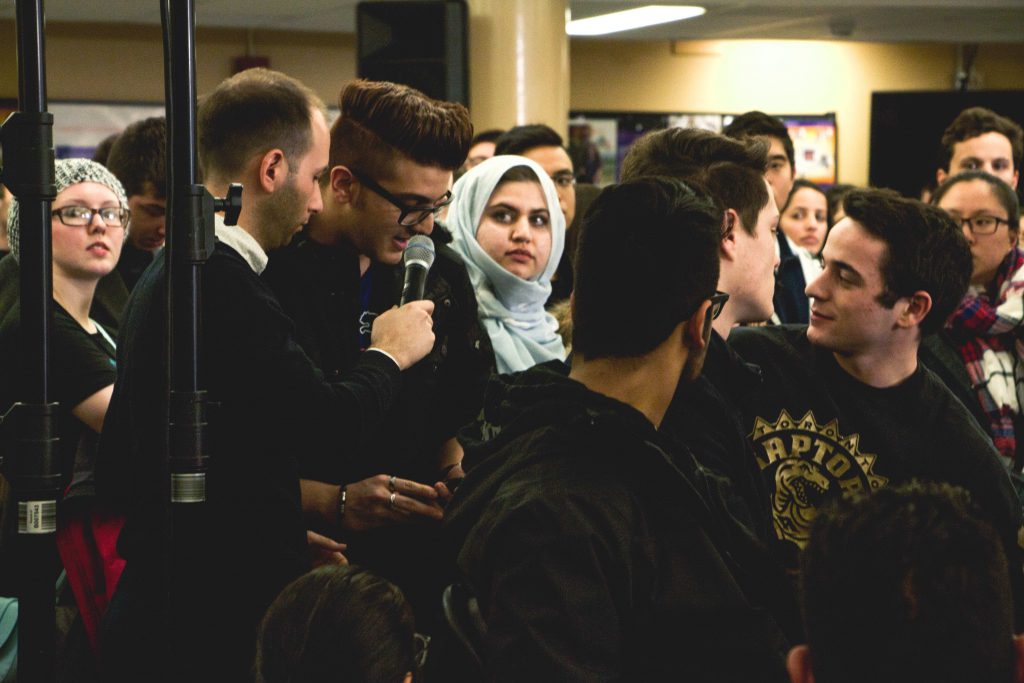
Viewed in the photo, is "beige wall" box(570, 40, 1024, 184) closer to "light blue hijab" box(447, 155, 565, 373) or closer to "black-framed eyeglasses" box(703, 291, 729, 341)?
"light blue hijab" box(447, 155, 565, 373)

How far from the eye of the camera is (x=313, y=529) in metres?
2.09

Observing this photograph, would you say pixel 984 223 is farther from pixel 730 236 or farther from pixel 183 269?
pixel 183 269

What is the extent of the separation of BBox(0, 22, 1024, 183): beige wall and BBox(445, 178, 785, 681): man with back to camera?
764cm

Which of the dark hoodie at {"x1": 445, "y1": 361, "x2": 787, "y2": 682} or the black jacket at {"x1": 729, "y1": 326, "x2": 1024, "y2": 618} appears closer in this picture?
the dark hoodie at {"x1": 445, "y1": 361, "x2": 787, "y2": 682}

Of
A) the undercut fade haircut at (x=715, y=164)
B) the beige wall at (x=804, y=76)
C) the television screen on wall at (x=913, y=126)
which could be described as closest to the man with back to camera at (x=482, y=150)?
the undercut fade haircut at (x=715, y=164)

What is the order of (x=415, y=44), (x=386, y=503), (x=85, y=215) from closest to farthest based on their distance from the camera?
(x=386, y=503) < (x=85, y=215) < (x=415, y=44)

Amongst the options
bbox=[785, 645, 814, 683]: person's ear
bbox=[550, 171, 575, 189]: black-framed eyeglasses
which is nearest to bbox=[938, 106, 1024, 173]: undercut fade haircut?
bbox=[550, 171, 575, 189]: black-framed eyeglasses

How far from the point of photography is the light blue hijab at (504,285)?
106 inches

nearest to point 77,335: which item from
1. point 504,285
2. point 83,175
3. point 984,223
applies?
point 83,175

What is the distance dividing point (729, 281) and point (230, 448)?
2.88ft

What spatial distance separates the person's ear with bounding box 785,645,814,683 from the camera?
101 cm

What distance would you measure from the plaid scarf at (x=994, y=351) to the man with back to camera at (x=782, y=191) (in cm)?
63

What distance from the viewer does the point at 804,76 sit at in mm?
9625

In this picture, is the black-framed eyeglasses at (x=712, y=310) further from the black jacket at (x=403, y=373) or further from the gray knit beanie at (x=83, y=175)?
the gray knit beanie at (x=83, y=175)
